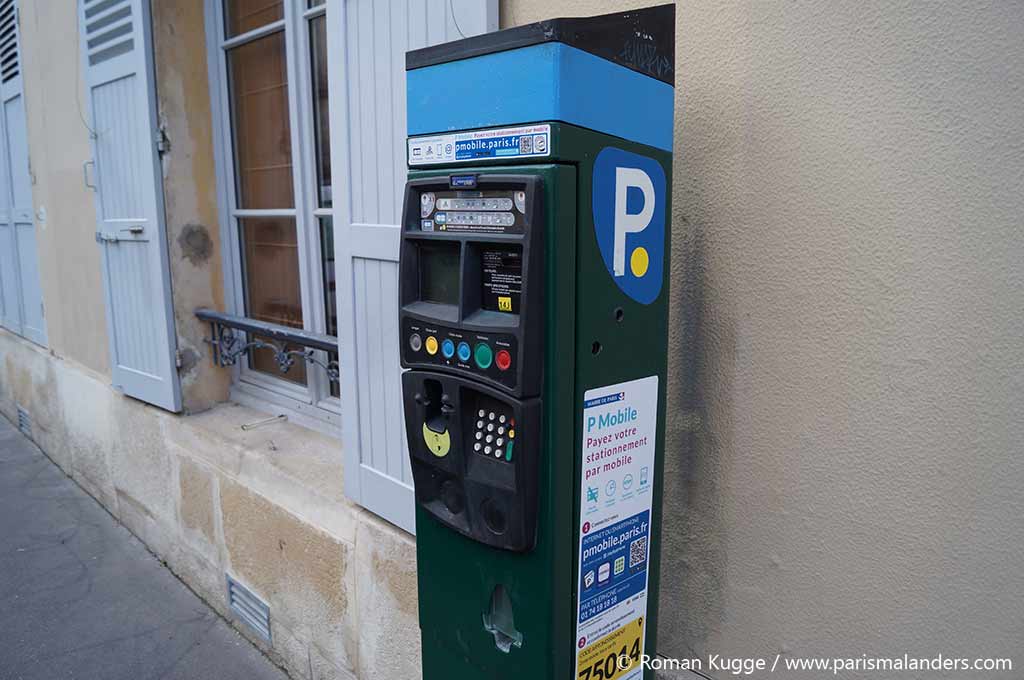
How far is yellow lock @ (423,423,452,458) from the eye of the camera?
1.48m

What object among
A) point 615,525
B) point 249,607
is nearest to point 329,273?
point 249,607

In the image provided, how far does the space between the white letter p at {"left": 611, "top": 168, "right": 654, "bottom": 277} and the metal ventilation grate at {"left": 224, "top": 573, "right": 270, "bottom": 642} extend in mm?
2444

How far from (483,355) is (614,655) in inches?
27.5

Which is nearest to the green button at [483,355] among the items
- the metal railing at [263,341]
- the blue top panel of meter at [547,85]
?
the blue top panel of meter at [547,85]

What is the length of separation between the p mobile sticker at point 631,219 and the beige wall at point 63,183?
3704mm

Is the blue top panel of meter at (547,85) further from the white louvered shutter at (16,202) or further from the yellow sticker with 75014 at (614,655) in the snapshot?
the white louvered shutter at (16,202)

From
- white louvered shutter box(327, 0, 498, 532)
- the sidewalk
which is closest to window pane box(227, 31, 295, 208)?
white louvered shutter box(327, 0, 498, 532)

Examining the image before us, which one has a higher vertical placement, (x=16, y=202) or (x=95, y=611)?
(x=16, y=202)

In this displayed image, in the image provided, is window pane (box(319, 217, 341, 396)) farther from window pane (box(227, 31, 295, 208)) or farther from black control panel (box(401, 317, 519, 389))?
black control panel (box(401, 317, 519, 389))

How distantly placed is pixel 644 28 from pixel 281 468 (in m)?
2.24

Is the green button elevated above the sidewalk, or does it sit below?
above

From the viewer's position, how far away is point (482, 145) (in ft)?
4.50

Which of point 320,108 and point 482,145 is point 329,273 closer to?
point 320,108

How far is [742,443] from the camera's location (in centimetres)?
159
